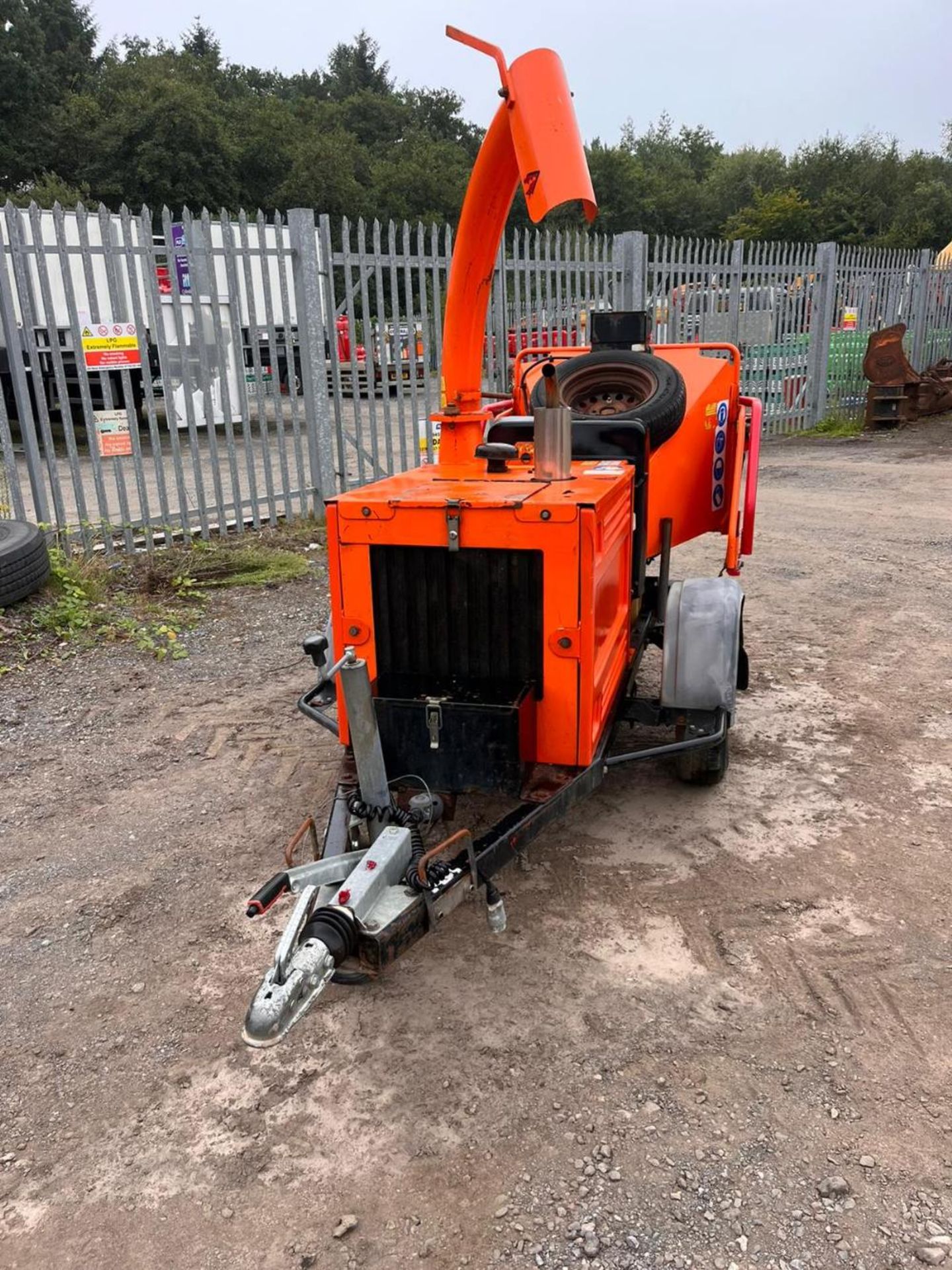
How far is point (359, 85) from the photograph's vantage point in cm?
7575

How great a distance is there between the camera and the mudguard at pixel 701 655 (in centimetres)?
381

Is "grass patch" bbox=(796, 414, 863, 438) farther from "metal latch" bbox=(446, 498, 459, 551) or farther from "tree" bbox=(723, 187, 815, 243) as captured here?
"tree" bbox=(723, 187, 815, 243)

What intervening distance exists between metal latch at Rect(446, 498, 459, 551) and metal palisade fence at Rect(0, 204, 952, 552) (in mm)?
3565

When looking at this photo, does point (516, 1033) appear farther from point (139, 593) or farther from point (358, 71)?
point (358, 71)

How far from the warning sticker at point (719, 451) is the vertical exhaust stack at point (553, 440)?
69.3 inches

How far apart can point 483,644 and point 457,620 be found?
0.11 m

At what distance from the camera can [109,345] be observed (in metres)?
7.24

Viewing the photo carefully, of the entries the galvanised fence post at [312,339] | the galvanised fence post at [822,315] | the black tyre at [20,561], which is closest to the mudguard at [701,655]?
the black tyre at [20,561]

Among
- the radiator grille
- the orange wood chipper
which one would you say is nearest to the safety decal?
the orange wood chipper

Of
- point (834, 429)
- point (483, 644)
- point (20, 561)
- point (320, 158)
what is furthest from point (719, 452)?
point (320, 158)

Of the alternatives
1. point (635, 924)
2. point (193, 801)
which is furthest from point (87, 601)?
point (635, 924)

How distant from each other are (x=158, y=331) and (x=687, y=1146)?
6.92 m

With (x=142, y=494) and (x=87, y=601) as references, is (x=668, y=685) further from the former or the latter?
(x=142, y=494)

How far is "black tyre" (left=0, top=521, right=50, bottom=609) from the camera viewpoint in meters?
5.90
